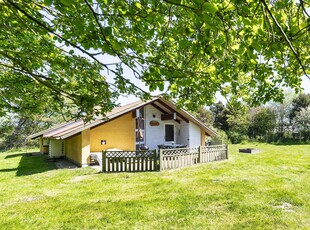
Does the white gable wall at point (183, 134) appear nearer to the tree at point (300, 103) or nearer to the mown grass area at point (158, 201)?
the mown grass area at point (158, 201)

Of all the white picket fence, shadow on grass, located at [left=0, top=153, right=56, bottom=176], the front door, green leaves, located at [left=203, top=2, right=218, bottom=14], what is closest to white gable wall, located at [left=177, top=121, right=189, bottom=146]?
the front door

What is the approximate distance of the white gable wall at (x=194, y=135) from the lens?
1621cm

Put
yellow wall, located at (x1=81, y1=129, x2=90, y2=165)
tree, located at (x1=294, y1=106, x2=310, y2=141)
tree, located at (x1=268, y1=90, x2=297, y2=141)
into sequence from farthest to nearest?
tree, located at (x1=268, y1=90, x2=297, y2=141) → tree, located at (x1=294, y1=106, x2=310, y2=141) → yellow wall, located at (x1=81, y1=129, x2=90, y2=165)

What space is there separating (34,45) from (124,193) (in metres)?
4.95

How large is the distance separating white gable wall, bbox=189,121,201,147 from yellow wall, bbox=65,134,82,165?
7982 mm

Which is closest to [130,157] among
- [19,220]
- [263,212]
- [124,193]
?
[124,193]

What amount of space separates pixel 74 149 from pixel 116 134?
297 centimetres

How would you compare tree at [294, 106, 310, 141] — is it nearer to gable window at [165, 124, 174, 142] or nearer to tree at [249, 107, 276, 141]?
tree at [249, 107, 276, 141]

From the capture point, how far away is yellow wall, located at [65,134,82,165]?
1229 cm

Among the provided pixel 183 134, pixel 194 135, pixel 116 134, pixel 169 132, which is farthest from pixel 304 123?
pixel 116 134

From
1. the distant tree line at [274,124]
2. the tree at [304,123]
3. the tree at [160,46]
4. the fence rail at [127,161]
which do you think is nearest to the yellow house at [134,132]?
the fence rail at [127,161]

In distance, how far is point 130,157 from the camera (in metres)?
10.4

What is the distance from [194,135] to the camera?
54.0 ft

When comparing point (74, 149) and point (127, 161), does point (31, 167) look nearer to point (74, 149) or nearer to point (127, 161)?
point (74, 149)
